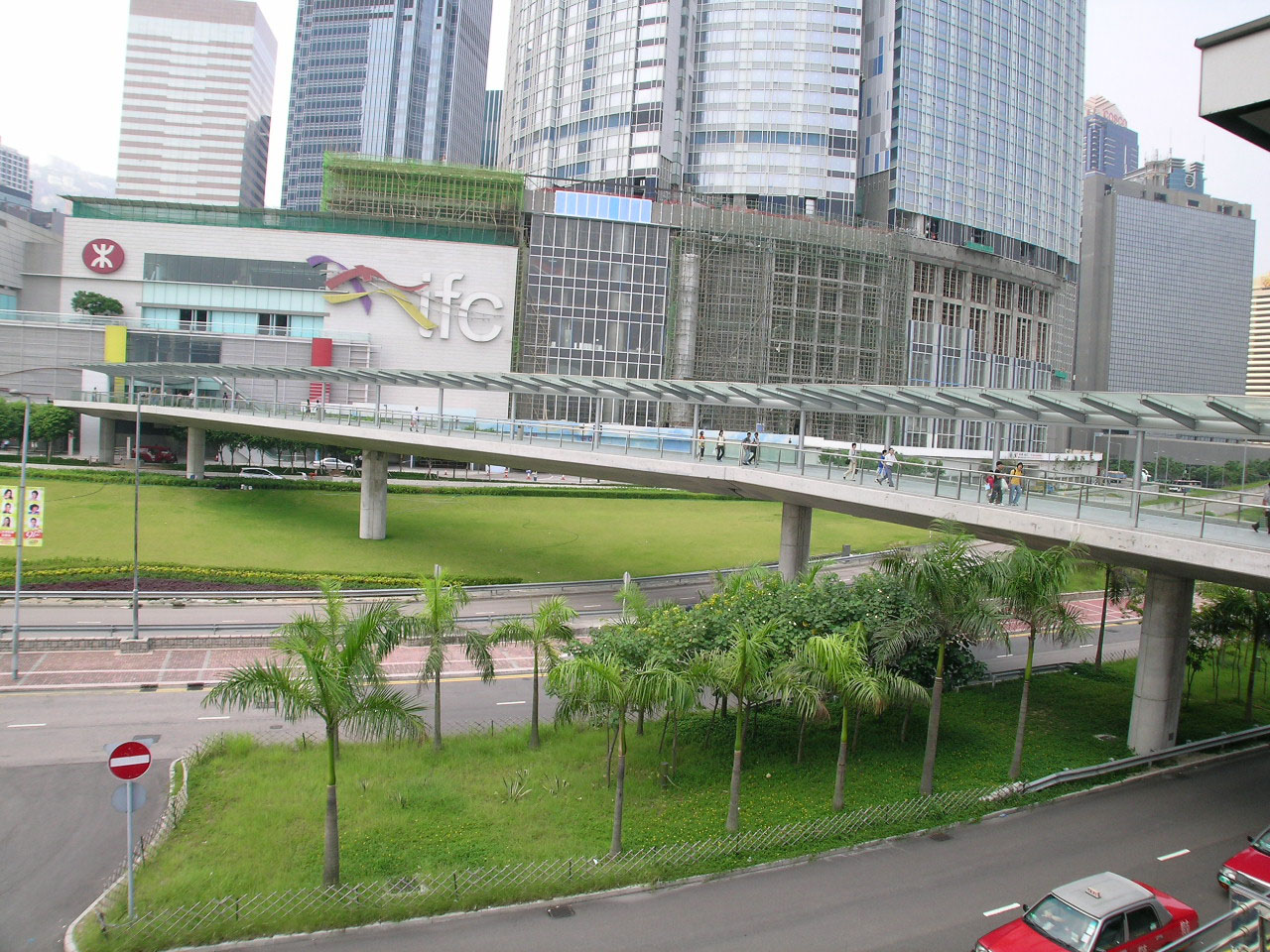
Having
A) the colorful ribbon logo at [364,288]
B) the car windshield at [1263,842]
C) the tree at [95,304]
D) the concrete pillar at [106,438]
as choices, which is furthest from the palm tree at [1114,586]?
the tree at [95,304]

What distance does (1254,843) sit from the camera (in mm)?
12695

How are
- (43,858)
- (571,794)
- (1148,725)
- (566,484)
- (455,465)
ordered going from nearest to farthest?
(43,858)
(571,794)
(1148,725)
(566,484)
(455,465)

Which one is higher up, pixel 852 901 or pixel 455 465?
pixel 455 465

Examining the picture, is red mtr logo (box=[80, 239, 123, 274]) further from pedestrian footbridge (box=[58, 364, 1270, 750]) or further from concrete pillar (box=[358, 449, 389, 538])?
concrete pillar (box=[358, 449, 389, 538])

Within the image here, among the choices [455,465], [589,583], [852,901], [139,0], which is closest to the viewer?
[852,901]

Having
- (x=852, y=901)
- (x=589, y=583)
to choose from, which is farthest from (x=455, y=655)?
(x=852, y=901)

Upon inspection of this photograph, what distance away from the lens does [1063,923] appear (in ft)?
33.9

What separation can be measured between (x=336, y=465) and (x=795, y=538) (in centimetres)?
4229

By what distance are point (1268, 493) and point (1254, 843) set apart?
609cm

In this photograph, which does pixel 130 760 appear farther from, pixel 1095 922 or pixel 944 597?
pixel 944 597

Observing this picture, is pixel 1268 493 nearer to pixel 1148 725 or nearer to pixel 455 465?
pixel 1148 725

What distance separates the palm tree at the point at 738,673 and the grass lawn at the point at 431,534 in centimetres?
2080

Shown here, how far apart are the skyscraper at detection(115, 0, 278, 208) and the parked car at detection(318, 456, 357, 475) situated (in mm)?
91275

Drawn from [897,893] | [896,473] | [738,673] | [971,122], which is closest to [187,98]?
[971,122]
